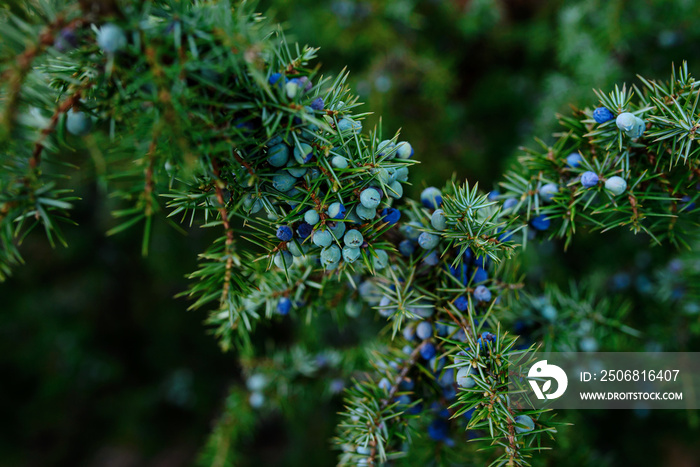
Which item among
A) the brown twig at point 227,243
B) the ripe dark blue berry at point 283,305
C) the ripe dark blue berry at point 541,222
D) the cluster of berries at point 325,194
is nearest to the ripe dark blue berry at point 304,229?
the cluster of berries at point 325,194

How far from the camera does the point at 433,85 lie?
1.78 m

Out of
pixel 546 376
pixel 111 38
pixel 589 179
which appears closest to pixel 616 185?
pixel 589 179

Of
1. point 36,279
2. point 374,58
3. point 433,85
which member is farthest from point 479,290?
point 36,279

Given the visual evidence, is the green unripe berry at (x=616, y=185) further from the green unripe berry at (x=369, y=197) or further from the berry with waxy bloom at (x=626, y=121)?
the green unripe berry at (x=369, y=197)

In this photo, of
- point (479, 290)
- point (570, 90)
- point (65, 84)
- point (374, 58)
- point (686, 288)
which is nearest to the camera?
point (65, 84)

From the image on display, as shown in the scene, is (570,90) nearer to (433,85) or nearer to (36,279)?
(433,85)

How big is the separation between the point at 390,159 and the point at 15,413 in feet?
9.18

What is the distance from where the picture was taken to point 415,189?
6.36 ft

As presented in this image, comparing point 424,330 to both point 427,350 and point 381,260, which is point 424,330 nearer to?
point 427,350

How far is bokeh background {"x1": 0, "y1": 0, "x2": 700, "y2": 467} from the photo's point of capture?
63.5 inches

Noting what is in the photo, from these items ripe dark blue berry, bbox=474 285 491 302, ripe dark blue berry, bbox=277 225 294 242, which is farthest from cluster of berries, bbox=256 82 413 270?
ripe dark blue berry, bbox=474 285 491 302

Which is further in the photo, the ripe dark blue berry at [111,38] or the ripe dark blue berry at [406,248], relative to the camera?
the ripe dark blue berry at [406,248]

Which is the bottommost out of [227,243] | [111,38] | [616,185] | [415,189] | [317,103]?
[227,243]

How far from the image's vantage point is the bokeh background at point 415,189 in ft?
5.29
